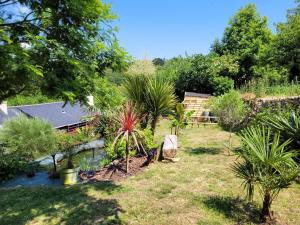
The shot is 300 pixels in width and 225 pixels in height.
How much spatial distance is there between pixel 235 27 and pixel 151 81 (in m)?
17.8

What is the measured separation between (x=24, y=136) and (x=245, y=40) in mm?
19309

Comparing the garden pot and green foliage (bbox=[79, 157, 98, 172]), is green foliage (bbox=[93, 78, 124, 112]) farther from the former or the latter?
green foliage (bbox=[79, 157, 98, 172])

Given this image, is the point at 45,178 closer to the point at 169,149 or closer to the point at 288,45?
the point at 169,149

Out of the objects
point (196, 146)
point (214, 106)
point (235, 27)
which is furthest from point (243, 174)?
point (235, 27)

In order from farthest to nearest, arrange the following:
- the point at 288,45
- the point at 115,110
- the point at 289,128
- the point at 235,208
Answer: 1. the point at 288,45
2. the point at 115,110
3. the point at 289,128
4. the point at 235,208

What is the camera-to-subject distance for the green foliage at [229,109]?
36.5 feet

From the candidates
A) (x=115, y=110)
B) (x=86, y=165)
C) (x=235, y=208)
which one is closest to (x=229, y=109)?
(x=115, y=110)

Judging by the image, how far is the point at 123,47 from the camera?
199 inches

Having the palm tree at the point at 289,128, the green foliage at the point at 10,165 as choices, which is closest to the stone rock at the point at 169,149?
the palm tree at the point at 289,128

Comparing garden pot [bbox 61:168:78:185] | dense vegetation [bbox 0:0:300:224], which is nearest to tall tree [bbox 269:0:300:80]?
dense vegetation [bbox 0:0:300:224]

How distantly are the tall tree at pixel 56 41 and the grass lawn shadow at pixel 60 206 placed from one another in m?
2.15

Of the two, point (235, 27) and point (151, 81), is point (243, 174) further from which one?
point (235, 27)

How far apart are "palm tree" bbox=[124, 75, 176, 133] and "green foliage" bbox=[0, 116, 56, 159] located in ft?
13.2

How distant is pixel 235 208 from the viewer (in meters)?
4.80
